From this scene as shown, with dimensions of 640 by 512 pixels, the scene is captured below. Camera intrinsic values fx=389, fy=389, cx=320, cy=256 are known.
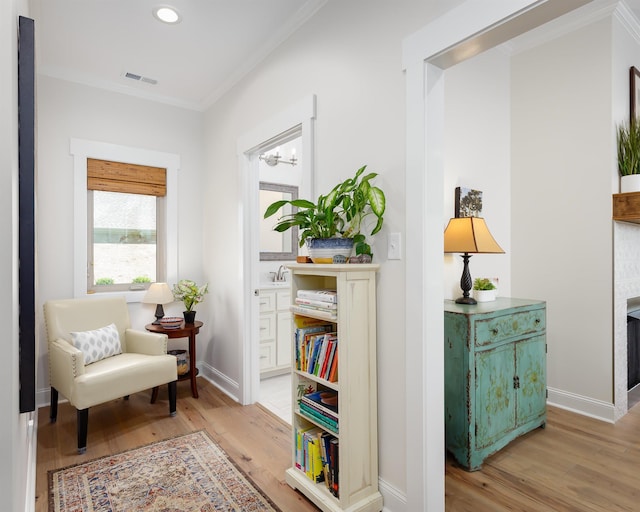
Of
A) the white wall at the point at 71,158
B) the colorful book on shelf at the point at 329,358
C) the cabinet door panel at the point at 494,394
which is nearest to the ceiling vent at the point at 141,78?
the white wall at the point at 71,158

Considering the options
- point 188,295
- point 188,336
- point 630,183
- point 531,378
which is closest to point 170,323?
point 188,336

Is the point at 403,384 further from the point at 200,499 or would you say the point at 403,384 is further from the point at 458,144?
the point at 458,144

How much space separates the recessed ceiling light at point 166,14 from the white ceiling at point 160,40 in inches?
1.5

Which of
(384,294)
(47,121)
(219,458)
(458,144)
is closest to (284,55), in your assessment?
(458,144)

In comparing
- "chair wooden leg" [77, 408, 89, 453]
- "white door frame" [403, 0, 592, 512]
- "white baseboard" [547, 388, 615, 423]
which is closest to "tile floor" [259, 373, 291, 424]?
"chair wooden leg" [77, 408, 89, 453]

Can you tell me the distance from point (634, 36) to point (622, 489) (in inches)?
126

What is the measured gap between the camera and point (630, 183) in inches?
109

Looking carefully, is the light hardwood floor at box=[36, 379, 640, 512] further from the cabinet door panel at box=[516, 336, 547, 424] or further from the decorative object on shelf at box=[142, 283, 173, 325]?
the decorative object on shelf at box=[142, 283, 173, 325]

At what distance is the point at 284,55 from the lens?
2689mm

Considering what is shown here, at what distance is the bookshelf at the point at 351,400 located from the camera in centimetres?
178

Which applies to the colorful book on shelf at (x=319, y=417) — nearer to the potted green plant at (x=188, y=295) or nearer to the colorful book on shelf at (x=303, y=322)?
the colorful book on shelf at (x=303, y=322)

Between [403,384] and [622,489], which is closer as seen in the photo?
[403,384]

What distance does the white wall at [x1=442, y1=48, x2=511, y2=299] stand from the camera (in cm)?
276

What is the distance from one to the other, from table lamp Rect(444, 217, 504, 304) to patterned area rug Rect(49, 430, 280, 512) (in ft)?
5.70
